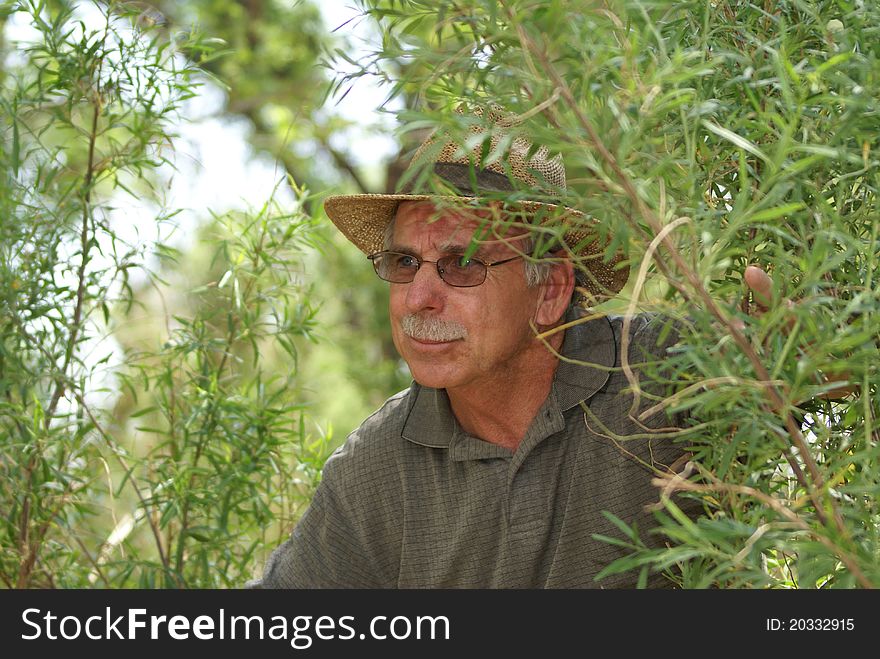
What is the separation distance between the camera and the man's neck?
8.25 ft

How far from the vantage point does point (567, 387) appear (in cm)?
247

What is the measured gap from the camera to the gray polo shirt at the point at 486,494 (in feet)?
7.80

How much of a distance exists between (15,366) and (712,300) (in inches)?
77.7

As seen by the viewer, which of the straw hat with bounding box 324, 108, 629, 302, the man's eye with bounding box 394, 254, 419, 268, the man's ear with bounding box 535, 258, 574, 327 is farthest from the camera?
the man's ear with bounding box 535, 258, 574, 327

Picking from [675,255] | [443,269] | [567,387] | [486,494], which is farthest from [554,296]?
[675,255]

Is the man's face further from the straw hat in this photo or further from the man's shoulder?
the man's shoulder

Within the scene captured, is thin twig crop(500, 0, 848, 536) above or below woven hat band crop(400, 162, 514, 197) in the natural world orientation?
below

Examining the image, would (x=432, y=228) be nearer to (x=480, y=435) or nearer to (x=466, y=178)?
(x=466, y=178)

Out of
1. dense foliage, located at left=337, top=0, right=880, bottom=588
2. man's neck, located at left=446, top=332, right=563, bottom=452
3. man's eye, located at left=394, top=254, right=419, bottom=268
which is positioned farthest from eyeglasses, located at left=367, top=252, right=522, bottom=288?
dense foliage, located at left=337, top=0, right=880, bottom=588

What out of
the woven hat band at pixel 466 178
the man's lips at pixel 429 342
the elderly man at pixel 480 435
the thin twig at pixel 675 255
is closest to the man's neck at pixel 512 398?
the elderly man at pixel 480 435

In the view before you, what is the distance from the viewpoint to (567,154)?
4.23ft

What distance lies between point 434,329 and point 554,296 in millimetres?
352
